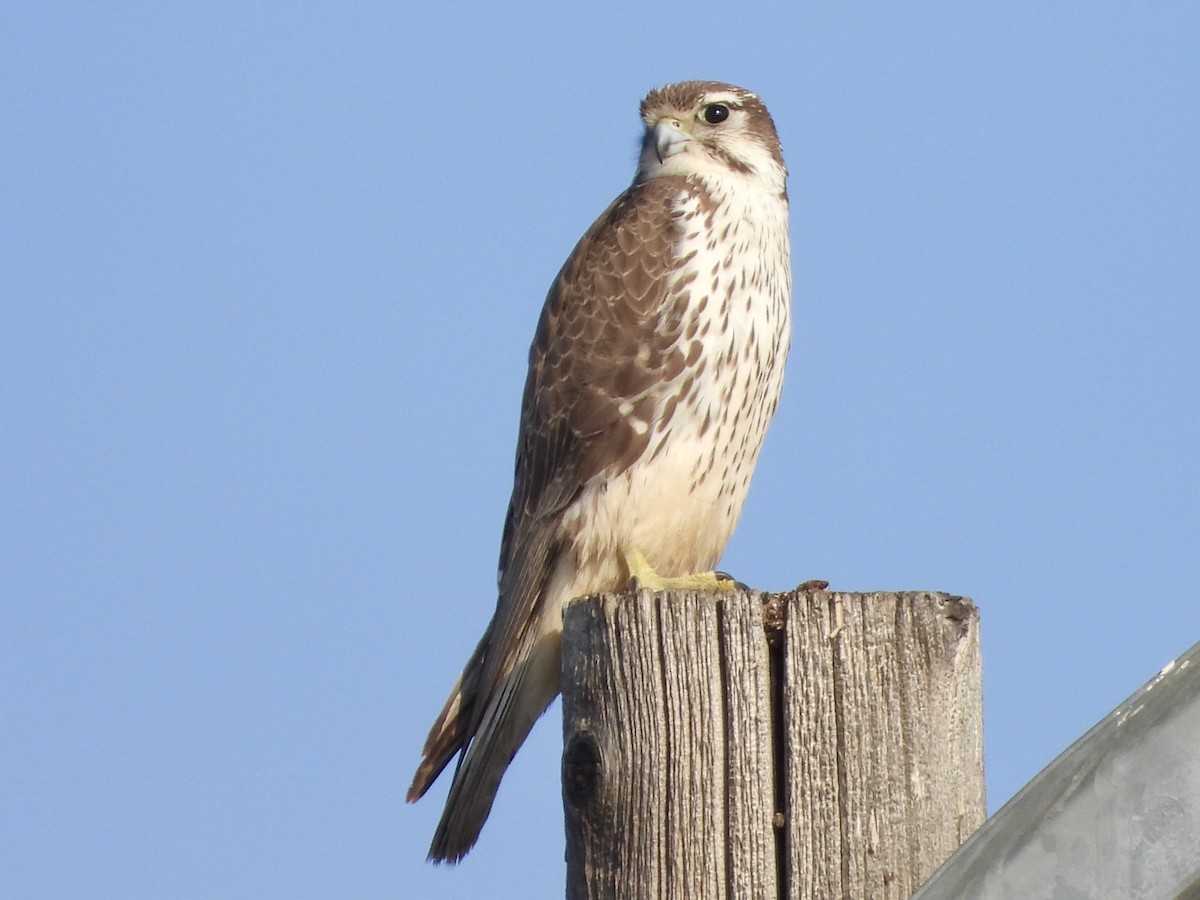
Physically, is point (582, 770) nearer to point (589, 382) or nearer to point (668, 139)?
point (589, 382)

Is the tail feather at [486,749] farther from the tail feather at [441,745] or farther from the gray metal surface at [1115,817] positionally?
the gray metal surface at [1115,817]

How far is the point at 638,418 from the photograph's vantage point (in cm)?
427

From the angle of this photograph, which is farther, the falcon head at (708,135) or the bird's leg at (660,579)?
Answer: the falcon head at (708,135)

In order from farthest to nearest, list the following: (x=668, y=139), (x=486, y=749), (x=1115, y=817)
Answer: (x=668, y=139) < (x=486, y=749) < (x=1115, y=817)

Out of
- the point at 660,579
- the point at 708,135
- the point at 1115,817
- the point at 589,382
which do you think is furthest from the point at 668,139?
the point at 1115,817

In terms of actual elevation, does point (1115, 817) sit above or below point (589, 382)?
below

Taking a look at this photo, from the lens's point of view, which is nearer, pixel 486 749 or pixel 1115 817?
pixel 1115 817

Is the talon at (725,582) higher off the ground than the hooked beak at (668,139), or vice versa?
the hooked beak at (668,139)

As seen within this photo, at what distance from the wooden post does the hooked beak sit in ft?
9.08

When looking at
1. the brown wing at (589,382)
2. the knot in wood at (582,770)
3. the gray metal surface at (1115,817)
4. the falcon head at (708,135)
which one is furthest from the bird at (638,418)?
the gray metal surface at (1115,817)

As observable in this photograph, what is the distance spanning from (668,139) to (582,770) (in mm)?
2960

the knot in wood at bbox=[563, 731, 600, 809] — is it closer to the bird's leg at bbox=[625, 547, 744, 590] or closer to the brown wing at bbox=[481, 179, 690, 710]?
the bird's leg at bbox=[625, 547, 744, 590]

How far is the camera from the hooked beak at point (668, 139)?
4.83 meters

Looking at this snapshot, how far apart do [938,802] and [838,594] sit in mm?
307
